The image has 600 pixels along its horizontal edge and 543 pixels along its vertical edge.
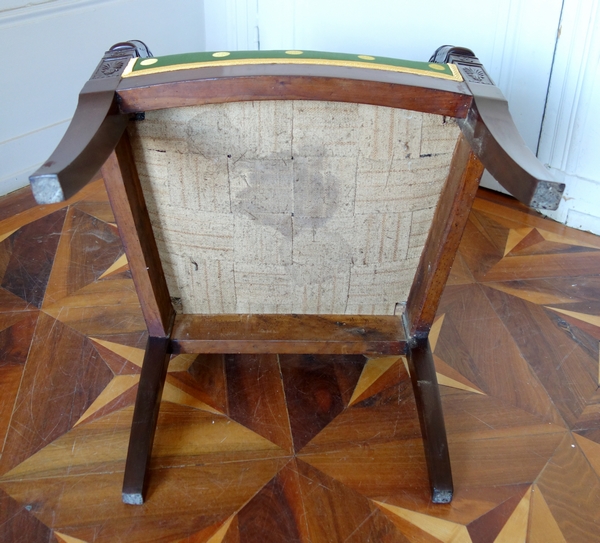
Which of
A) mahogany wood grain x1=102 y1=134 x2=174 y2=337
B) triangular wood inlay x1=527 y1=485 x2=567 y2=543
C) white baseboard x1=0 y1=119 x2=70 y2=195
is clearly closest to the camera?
mahogany wood grain x1=102 y1=134 x2=174 y2=337

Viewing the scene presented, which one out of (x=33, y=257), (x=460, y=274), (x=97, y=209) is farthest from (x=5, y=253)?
(x=460, y=274)

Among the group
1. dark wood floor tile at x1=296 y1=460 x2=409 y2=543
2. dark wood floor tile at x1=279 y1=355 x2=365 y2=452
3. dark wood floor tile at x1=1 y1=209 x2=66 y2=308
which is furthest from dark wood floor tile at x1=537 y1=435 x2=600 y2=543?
dark wood floor tile at x1=1 y1=209 x2=66 y2=308

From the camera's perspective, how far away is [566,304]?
1.60m

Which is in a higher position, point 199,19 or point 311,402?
point 199,19

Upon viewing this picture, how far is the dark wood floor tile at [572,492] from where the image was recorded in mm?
1069

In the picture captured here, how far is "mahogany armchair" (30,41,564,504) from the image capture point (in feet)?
2.80

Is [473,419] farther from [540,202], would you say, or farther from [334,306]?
[540,202]

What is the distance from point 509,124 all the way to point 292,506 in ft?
2.34

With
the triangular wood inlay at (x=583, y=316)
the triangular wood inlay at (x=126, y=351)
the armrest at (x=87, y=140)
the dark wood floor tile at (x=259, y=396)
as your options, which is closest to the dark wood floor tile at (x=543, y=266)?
the triangular wood inlay at (x=583, y=316)

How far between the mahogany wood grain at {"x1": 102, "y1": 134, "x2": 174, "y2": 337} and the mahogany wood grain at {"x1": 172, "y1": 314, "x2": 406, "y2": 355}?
56mm

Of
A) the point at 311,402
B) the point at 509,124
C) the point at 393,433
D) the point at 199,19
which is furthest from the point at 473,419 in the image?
the point at 199,19

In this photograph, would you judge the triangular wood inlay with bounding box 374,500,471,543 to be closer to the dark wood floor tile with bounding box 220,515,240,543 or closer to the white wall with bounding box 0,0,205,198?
the dark wood floor tile with bounding box 220,515,240,543

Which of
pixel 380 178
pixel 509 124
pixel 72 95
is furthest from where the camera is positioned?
pixel 72 95

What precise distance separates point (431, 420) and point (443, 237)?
0.35 meters
